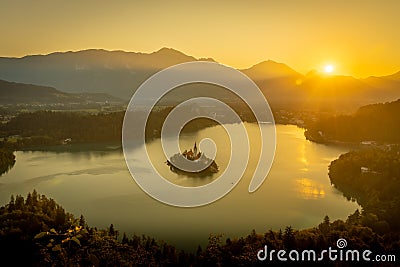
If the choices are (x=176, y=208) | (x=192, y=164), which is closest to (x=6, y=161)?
(x=192, y=164)

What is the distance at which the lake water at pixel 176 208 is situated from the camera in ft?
17.9

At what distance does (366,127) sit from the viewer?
14.2 metres

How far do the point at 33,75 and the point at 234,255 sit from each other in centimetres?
4520

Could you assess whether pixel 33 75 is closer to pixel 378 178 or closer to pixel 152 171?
pixel 152 171

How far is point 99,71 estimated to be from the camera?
47.9m

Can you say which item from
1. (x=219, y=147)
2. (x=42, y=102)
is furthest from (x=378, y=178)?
(x=42, y=102)

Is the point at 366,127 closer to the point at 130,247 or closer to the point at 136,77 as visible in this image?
the point at 130,247

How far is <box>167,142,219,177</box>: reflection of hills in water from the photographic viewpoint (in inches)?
337

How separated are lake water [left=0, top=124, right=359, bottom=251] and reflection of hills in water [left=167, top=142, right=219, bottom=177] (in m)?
0.23

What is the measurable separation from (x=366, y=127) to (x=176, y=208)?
10.3 meters

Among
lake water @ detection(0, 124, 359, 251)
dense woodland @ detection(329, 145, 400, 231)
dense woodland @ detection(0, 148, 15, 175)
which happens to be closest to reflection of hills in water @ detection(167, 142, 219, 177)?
lake water @ detection(0, 124, 359, 251)

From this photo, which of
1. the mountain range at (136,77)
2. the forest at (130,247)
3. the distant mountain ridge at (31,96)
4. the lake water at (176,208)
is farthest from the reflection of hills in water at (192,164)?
the mountain range at (136,77)

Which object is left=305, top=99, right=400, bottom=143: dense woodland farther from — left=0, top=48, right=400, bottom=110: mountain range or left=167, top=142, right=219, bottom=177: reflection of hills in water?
left=0, top=48, right=400, bottom=110: mountain range

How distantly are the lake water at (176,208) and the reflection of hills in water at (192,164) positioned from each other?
232 mm
